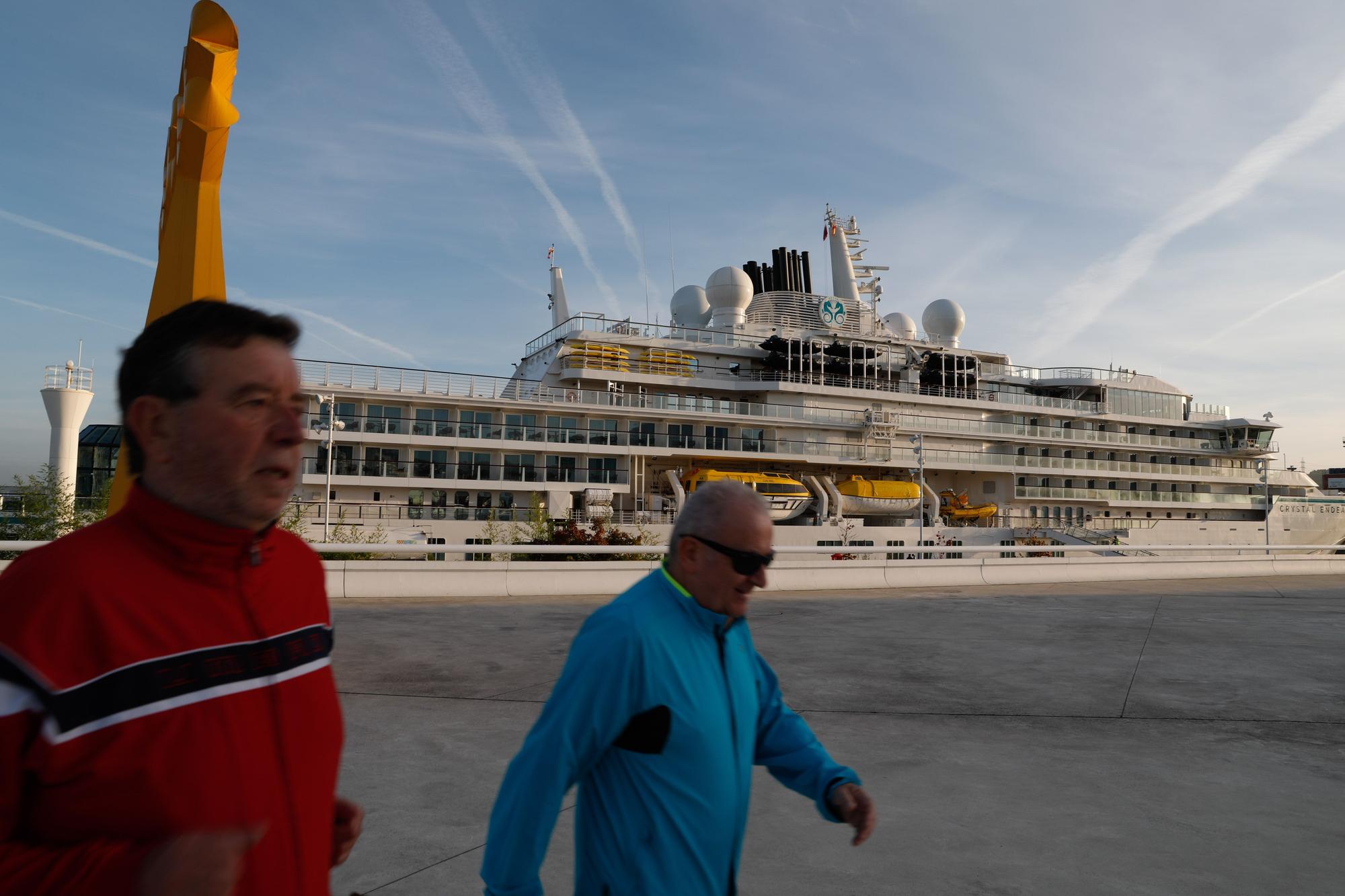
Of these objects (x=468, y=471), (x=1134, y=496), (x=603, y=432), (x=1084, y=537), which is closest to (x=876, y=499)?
(x=1084, y=537)

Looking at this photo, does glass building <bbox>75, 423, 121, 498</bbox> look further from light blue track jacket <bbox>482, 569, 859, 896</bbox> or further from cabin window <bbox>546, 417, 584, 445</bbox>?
light blue track jacket <bbox>482, 569, 859, 896</bbox>

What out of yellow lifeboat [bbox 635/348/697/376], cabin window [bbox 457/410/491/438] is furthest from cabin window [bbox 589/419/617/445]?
cabin window [bbox 457/410/491/438]

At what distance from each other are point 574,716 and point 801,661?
22.3ft

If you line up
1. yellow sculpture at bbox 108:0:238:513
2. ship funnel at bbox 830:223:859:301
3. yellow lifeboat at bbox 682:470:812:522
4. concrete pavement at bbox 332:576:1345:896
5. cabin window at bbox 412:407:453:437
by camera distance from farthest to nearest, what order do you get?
ship funnel at bbox 830:223:859:301
yellow lifeboat at bbox 682:470:812:522
cabin window at bbox 412:407:453:437
yellow sculpture at bbox 108:0:238:513
concrete pavement at bbox 332:576:1345:896

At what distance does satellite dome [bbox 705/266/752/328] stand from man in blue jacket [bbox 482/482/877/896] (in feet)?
137

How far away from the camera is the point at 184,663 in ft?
4.92

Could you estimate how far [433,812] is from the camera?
4.46 meters

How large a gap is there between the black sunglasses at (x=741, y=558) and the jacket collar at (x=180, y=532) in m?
1.29

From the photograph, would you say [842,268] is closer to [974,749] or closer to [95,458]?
[95,458]

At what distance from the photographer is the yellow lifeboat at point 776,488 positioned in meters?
34.0

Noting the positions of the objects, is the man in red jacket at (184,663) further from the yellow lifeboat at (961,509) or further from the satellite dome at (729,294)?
the satellite dome at (729,294)

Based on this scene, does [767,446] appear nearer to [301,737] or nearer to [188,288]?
[188,288]

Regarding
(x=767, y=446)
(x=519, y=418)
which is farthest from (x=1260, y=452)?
(x=519, y=418)

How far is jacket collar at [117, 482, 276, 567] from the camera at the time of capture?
5.08ft
